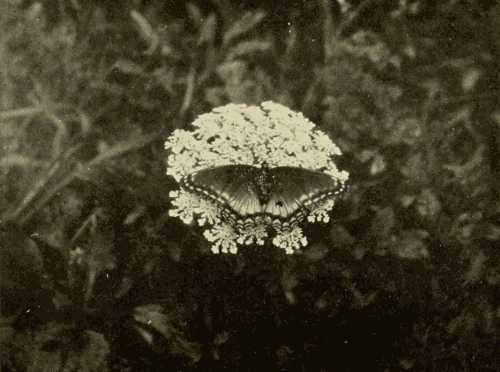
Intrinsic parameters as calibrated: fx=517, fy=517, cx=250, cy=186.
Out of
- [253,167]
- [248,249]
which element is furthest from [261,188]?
[248,249]

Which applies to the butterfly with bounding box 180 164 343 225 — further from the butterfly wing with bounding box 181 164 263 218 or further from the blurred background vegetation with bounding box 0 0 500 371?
the blurred background vegetation with bounding box 0 0 500 371

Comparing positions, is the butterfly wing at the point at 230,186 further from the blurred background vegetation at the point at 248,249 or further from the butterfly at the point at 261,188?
the blurred background vegetation at the point at 248,249

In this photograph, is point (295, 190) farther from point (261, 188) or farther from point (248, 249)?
point (248, 249)

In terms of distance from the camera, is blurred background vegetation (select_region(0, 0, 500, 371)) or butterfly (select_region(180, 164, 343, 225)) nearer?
butterfly (select_region(180, 164, 343, 225))

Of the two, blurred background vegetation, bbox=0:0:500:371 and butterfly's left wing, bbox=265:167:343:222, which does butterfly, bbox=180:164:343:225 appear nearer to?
butterfly's left wing, bbox=265:167:343:222

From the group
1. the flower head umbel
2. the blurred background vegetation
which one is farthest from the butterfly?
the blurred background vegetation

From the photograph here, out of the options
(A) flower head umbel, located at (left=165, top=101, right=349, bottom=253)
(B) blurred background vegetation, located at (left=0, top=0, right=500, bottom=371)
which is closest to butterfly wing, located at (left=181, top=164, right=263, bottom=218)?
(A) flower head umbel, located at (left=165, top=101, right=349, bottom=253)
